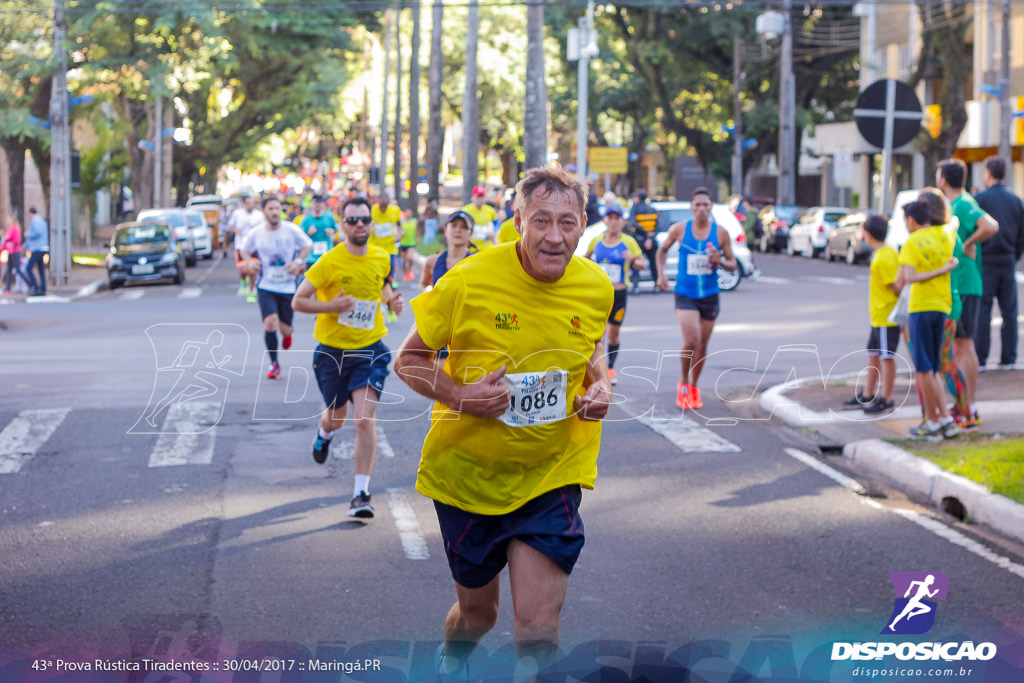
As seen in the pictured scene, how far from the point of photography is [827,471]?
387 inches

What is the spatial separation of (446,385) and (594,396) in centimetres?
50

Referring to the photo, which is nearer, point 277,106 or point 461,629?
point 461,629

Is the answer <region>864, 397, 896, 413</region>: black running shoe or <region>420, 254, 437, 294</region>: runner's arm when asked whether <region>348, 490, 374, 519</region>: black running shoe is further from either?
<region>864, 397, 896, 413</region>: black running shoe

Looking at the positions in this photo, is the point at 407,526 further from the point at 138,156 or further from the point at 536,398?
the point at 138,156

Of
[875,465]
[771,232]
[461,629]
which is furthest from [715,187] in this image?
[461,629]

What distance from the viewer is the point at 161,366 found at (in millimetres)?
16109

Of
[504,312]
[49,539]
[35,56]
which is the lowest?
[49,539]

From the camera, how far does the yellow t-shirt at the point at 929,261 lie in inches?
396

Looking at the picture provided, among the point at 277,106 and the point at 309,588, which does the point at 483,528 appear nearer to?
the point at 309,588

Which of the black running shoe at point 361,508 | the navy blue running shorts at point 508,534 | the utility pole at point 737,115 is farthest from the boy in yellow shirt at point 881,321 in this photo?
the utility pole at point 737,115

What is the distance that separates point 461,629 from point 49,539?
378 centimetres

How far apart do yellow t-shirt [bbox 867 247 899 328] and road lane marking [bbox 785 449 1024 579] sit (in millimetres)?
2123

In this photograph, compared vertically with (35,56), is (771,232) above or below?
below

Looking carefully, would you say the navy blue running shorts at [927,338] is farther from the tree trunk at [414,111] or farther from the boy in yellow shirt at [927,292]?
the tree trunk at [414,111]
